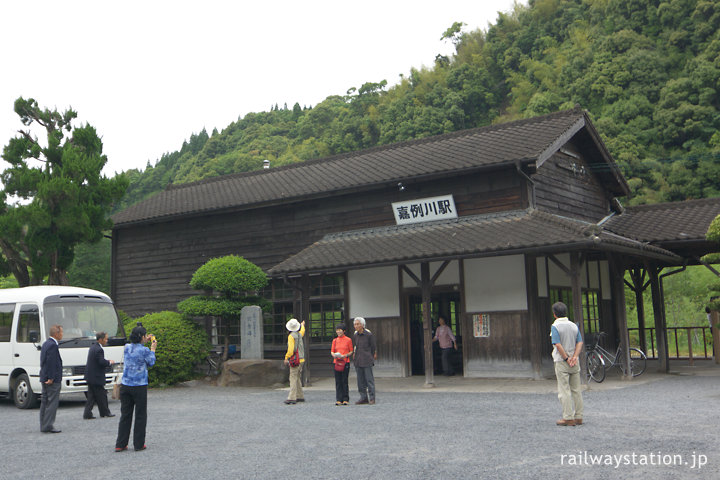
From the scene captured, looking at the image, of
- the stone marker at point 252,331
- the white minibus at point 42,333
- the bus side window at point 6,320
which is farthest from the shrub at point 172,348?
the bus side window at point 6,320

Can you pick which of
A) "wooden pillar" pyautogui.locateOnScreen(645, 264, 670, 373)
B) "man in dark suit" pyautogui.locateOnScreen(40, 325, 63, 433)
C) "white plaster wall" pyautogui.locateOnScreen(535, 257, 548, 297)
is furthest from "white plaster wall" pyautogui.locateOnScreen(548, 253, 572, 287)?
"man in dark suit" pyautogui.locateOnScreen(40, 325, 63, 433)

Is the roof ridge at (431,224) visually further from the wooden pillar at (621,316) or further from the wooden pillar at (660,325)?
the wooden pillar at (660,325)

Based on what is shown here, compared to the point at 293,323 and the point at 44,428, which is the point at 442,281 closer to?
the point at 293,323

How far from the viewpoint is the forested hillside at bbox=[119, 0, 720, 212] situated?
109ft

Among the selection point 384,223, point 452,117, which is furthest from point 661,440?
point 452,117

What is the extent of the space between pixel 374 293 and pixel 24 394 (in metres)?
7.70

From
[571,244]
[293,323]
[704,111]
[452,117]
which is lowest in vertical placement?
[293,323]

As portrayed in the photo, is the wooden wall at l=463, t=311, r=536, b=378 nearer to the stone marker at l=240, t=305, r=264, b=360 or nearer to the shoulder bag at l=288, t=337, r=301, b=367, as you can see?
the shoulder bag at l=288, t=337, r=301, b=367

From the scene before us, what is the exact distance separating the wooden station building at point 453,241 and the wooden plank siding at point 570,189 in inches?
2.1

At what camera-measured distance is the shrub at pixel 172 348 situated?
609 inches

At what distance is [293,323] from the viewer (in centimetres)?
1145

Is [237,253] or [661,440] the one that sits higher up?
[237,253]

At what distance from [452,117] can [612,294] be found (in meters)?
33.2

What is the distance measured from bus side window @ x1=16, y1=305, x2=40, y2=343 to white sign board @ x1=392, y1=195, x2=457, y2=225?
811 cm
